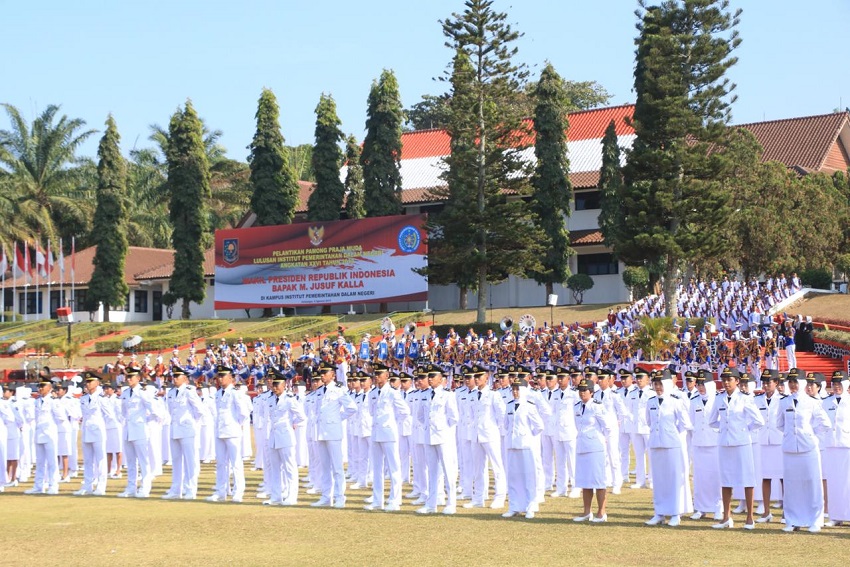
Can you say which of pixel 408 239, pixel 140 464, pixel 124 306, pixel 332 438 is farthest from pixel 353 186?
pixel 332 438

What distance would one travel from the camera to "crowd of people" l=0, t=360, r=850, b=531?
1260 cm

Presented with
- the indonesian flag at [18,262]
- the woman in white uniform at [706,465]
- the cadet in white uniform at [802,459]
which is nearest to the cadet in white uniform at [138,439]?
the woman in white uniform at [706,465]

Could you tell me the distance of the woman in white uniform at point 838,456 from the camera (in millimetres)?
12477

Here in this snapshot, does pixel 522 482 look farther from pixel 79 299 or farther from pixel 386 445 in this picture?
pixel 79 299

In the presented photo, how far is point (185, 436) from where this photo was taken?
15.9 meters

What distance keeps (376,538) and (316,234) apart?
119 feet

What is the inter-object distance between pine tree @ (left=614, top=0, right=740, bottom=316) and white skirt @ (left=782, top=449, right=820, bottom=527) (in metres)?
26.6

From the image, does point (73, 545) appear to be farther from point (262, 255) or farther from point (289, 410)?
point (262, 255)

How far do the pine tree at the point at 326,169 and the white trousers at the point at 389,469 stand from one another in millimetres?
36212

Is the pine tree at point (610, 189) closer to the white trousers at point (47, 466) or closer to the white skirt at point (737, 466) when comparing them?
the white trousers at point (47, 466)

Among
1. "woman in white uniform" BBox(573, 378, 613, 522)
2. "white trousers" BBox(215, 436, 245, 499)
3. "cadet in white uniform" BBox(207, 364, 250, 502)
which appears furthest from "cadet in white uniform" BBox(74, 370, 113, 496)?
"woman in white uniform" BBox(573, 378, 613, 522)

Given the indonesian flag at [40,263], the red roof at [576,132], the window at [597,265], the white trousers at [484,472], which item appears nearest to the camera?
the white trousers at [484,472]

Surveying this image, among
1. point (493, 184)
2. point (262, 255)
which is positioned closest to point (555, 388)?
point (493, 184)

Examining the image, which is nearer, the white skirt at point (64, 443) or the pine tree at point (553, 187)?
the white skirt at point (64, 443)
